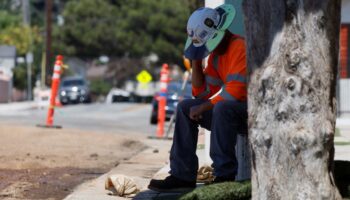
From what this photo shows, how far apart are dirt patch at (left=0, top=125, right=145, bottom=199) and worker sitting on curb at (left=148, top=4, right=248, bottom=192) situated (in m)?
1.36

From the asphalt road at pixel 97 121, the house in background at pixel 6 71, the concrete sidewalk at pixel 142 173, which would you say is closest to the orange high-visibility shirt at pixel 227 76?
the concrete sidewalk at pixel 142 173

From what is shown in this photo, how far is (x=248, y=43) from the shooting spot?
183 inches

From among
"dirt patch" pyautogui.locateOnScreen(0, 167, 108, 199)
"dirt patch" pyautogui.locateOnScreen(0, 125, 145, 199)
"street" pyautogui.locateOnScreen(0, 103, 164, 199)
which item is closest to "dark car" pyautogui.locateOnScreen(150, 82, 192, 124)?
"dirt patch" pyautogui.locateOnScreen(0, 125, 145, 199)

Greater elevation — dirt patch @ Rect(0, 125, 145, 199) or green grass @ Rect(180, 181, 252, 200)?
green grass @ Rect(180, 181, 252, 200)

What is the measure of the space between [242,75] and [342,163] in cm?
87

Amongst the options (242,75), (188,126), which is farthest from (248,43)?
(188,126)

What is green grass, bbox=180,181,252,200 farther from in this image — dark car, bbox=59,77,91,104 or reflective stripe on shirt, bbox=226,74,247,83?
dark car, bbox=59,77,91,104

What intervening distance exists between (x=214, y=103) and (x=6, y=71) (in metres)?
46.9

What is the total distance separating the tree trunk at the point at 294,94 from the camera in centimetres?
446

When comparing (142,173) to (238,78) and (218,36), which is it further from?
(238,78)

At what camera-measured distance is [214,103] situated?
19.8ft

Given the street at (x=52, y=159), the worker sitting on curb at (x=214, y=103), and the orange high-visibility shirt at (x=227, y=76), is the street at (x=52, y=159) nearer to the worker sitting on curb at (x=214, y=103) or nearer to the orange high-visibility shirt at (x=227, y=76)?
the worker sitting on curb at (x=214, y=103)

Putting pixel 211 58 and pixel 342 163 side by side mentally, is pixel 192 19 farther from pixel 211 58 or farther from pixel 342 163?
pixel 342 163

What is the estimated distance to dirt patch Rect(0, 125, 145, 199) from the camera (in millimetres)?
7539
